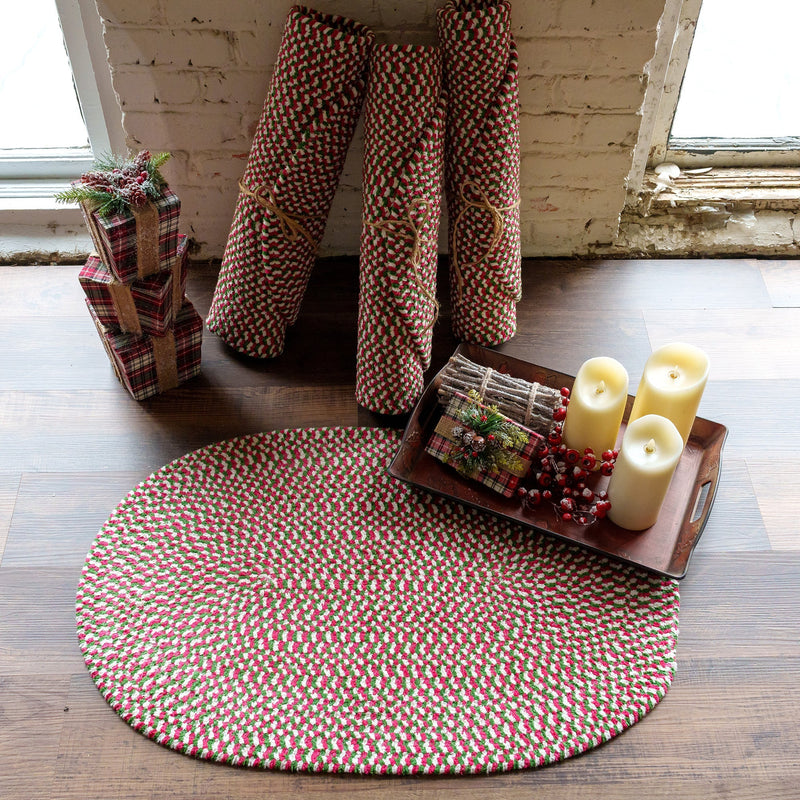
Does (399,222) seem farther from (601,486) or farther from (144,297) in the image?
(601,486)

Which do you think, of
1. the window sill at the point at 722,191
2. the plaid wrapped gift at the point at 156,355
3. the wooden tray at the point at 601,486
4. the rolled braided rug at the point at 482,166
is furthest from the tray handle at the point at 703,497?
the plaid wrapped gift at the point at 156,355

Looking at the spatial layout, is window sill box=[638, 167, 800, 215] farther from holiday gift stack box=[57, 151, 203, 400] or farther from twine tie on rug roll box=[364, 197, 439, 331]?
holiday gift stack box=[57, 151, 203, 400]

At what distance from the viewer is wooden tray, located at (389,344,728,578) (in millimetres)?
1349

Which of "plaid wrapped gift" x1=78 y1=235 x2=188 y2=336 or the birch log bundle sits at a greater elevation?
"plaid wrapped gift" x1=78 y1=235 x2=188 y2=336

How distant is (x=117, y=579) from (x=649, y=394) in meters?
0.95

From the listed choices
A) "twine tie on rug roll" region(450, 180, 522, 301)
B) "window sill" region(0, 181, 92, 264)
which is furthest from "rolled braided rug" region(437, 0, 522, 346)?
"window sill" region(0, 181, 92, 264)

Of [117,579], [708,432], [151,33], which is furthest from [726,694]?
[151,33]

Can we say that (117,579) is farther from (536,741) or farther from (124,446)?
(536,741)

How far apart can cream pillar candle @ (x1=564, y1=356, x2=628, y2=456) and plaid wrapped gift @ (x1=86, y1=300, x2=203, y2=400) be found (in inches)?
29.0

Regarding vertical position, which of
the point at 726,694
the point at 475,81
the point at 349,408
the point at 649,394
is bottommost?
the point at 726,694

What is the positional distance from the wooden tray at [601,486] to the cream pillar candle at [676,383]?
0.33 feet

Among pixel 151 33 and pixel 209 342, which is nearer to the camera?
pixel 151 33

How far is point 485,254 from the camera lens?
63.6 inches

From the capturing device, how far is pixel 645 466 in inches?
50.3
